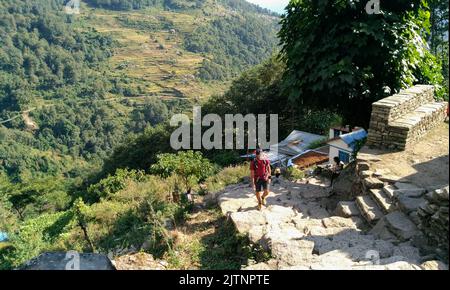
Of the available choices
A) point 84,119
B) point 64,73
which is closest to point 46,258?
point 84,119

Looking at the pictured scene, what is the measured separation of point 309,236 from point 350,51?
4636 millimetres

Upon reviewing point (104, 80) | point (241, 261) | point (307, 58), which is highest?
point (307, 58)

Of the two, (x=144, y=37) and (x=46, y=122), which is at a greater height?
(x=144, y=37)

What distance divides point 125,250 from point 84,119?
295 ft

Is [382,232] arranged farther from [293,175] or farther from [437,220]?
[293,175]

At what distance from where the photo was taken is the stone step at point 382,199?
21.2 feet

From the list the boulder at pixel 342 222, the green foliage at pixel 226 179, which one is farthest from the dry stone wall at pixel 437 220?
the green foliage at pixel 226 179

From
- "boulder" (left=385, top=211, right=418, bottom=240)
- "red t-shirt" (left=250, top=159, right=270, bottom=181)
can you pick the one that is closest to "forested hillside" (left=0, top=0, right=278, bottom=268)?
"red t-shirt" (left=250, top=159, right=270, bottom=181)

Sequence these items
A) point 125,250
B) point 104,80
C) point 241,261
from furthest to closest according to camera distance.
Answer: point 104,80 → point 125,250 → point 241,261

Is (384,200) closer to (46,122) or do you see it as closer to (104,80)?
(46,122)

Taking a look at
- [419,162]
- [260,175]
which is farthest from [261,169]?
[419,162]

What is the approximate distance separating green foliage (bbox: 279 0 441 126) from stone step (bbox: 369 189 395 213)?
2641mm
